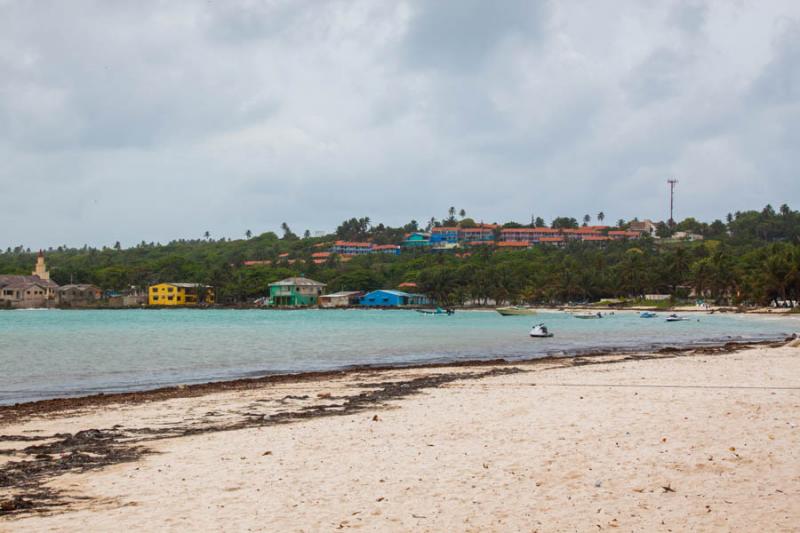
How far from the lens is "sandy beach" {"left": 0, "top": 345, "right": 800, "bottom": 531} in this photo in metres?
8.41

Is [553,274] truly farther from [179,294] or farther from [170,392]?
[170,392]

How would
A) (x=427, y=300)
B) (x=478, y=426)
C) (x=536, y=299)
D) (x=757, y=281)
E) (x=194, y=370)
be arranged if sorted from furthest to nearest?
1. (x=427, y=300)
2. (x=536, y=299)
3. (x=757, y=281)
4. (x=194, y=370)
5. (x=478, y=426)

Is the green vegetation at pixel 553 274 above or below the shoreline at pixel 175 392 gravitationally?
above

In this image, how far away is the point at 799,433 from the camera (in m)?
12.2

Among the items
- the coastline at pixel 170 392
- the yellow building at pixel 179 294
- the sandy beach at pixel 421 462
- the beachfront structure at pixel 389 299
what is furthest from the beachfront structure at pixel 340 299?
the sandy beach at pixel 421 462

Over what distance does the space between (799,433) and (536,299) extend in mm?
146413

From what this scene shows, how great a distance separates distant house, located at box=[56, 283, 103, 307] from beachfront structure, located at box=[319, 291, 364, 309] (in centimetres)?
5661

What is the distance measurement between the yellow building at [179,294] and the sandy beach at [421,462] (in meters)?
161

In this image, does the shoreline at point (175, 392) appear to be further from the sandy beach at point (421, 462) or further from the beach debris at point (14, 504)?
the beach debris at point (14, 504)

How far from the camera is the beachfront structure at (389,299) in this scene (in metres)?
162

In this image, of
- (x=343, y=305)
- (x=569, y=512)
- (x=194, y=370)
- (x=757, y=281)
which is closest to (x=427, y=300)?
(x=343, y=305)

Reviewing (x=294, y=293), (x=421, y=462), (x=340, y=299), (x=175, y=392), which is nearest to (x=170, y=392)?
(x=175, y=392)

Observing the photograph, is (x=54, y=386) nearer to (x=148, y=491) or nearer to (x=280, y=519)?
(x=148, y=491)

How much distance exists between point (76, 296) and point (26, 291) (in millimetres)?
11202
